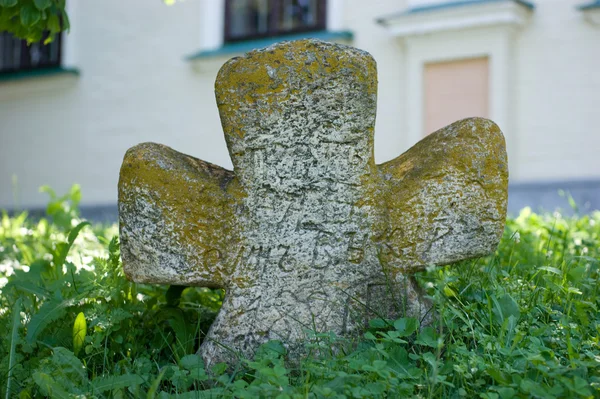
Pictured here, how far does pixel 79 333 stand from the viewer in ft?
6.53

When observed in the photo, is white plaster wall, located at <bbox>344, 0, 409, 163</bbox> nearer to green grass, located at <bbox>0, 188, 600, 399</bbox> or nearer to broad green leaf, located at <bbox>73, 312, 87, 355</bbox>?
green grass, located at <bbox>0, 188, 600, 399</bbox>

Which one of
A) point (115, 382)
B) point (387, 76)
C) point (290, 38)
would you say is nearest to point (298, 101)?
point (115, 382)

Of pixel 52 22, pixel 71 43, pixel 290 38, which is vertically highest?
pixel 71 43

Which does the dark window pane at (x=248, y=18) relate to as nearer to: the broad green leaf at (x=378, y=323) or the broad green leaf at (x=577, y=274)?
the broad green leaf at (x=577, y=274)

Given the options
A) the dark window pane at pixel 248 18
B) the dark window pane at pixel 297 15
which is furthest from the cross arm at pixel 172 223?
the dark window pane at pixel 248 18

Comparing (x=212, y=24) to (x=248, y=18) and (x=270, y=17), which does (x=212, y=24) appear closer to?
(x=248, y=18)

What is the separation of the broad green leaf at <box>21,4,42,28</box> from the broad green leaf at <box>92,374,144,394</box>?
5.24ft

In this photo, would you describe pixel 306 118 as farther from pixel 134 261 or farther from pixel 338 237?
pixel 134 261

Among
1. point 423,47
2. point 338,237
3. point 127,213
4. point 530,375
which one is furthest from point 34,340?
point 423,47

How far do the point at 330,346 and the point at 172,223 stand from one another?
567 millimetres

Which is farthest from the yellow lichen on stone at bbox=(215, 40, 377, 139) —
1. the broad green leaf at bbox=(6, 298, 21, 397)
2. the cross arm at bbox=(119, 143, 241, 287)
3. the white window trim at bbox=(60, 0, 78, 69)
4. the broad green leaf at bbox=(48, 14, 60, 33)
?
the white window trim at bbox=(60, 0, 78, 69)

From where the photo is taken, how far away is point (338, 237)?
1957 mm

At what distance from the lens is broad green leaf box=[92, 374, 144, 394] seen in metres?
1.72

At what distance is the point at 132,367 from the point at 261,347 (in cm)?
38
